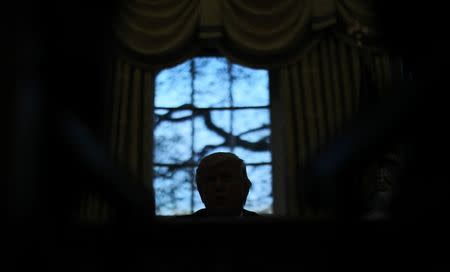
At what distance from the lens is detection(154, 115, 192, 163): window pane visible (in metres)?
5.21

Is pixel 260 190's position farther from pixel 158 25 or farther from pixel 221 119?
pixel 158 25

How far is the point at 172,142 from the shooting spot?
5.23 metres

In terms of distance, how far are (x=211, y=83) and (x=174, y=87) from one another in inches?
11.3


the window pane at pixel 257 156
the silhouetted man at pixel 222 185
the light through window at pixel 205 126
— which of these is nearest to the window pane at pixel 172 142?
the light through window at pixel 205 126

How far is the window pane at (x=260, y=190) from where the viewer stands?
5.10 metres
